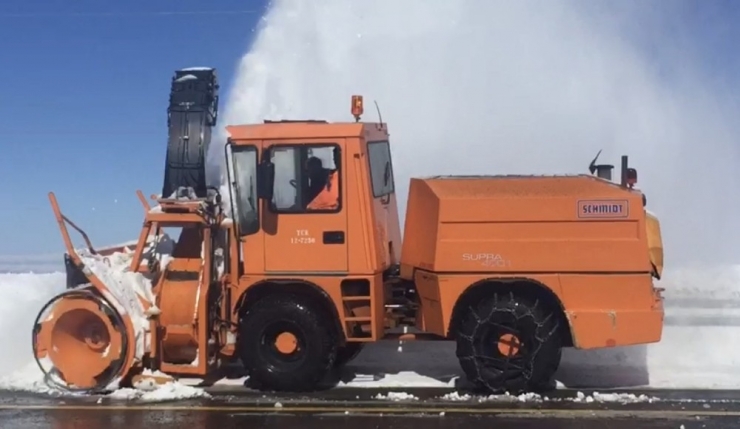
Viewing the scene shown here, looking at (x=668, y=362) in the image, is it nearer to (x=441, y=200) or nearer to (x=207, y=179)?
(x=441, y=200)

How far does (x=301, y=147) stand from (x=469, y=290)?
84.8 inches

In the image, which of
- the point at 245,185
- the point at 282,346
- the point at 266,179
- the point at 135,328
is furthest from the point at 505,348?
the point at 135,328

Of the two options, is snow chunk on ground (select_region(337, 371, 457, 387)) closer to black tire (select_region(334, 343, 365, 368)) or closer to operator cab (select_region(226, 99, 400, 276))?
black tire (select_region(334, 343, 365, 368))

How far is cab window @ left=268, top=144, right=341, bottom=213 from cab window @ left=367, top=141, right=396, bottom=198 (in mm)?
450

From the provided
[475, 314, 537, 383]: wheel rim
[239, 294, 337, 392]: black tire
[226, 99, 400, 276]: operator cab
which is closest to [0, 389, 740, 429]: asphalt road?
[239, 294, 337, 392]: black tire

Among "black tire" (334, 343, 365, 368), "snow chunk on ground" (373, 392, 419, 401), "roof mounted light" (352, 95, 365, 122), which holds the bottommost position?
"snow chunk on ground" (373, 392, 419, 401)

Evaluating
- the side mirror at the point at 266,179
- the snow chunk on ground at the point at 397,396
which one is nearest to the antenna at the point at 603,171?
the snow chunk on ground at the point at 397,396

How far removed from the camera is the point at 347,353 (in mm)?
8992

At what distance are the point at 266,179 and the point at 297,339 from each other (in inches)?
64.7

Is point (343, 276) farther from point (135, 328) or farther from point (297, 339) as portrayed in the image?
point (135, 328)

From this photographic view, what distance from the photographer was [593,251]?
7.65m

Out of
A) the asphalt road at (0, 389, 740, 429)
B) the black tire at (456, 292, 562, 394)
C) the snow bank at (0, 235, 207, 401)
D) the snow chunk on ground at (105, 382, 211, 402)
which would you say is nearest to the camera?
A: the asphalt road at (0, 389, 740, 429)

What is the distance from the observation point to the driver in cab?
8000mm

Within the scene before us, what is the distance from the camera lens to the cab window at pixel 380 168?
8.44 meters
